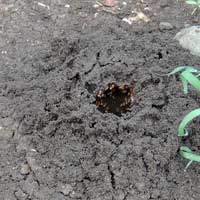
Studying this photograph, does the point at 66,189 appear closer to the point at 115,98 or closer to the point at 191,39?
the point at 115,98

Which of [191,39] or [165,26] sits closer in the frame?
[191,39]

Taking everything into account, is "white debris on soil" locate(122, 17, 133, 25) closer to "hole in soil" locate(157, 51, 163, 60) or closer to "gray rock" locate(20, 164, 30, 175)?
"hole in soil" locate(157, 51, 163, 60)

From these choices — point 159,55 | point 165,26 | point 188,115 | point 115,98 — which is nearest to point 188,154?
point 188,115

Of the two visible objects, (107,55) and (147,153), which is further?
(107,55)

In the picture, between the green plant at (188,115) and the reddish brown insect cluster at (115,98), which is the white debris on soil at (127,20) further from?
the green plant at (188,115)

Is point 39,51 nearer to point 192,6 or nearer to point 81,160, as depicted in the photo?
point 81,160

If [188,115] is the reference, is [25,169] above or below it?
below

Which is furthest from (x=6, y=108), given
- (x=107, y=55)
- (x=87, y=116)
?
(x=107, y=55)

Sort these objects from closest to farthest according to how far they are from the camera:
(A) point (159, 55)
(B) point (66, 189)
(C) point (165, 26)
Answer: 1. (B) point (66, 189)
2. (A) point (159, 55)
3. (C) point (165, 26)
